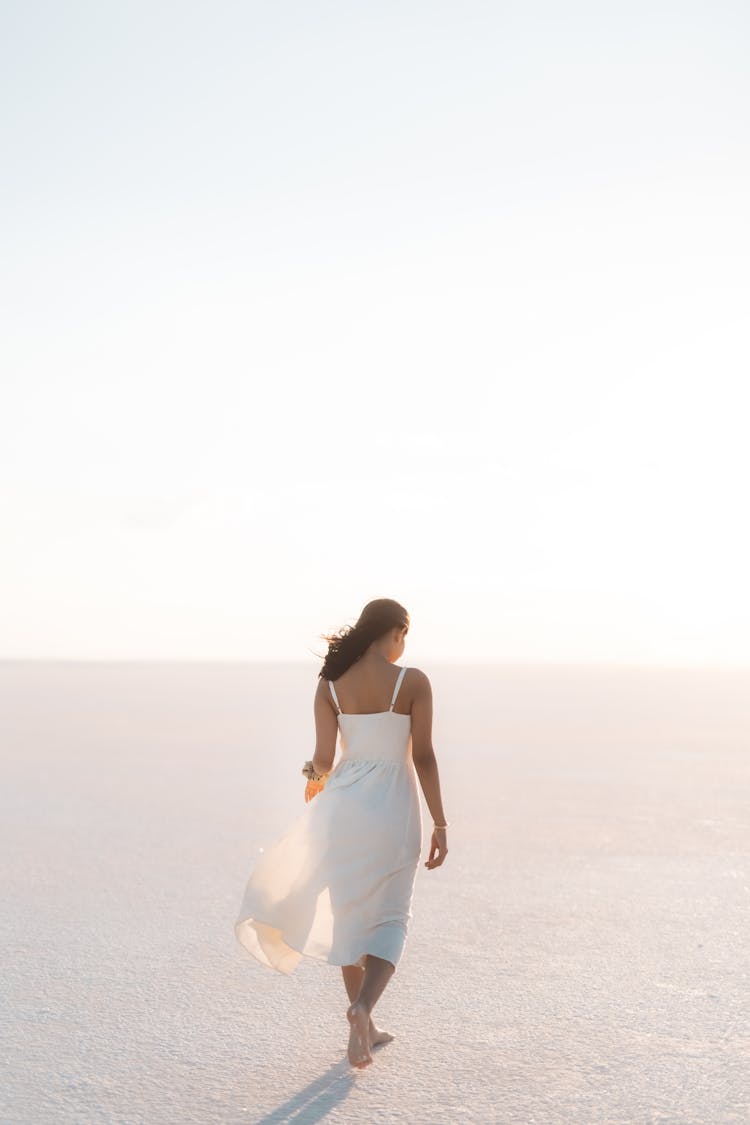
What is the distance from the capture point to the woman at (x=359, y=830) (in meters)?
5.12

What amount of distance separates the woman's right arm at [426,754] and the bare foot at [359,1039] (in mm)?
746

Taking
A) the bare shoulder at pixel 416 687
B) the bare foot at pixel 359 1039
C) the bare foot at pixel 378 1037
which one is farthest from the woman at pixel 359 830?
the bare foot at pixel 359 1039

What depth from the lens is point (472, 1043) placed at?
16.3 ft

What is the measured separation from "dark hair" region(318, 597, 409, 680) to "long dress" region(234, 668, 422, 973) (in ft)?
0.37

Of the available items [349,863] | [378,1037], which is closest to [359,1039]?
[378,1037]

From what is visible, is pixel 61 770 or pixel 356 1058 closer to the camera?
pixel 356 1058

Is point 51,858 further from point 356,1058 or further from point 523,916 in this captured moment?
point 356,1058

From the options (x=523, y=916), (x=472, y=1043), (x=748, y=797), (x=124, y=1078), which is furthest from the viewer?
(x=748, y=797)

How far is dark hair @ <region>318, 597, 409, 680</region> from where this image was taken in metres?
5.29

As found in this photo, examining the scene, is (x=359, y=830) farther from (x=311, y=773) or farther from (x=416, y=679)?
(x=416, y=679)

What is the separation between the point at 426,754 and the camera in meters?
5.24

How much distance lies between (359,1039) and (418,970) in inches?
60.8

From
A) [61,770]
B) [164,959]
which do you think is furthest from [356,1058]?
[61,770]

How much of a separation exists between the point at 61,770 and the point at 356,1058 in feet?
35.5
